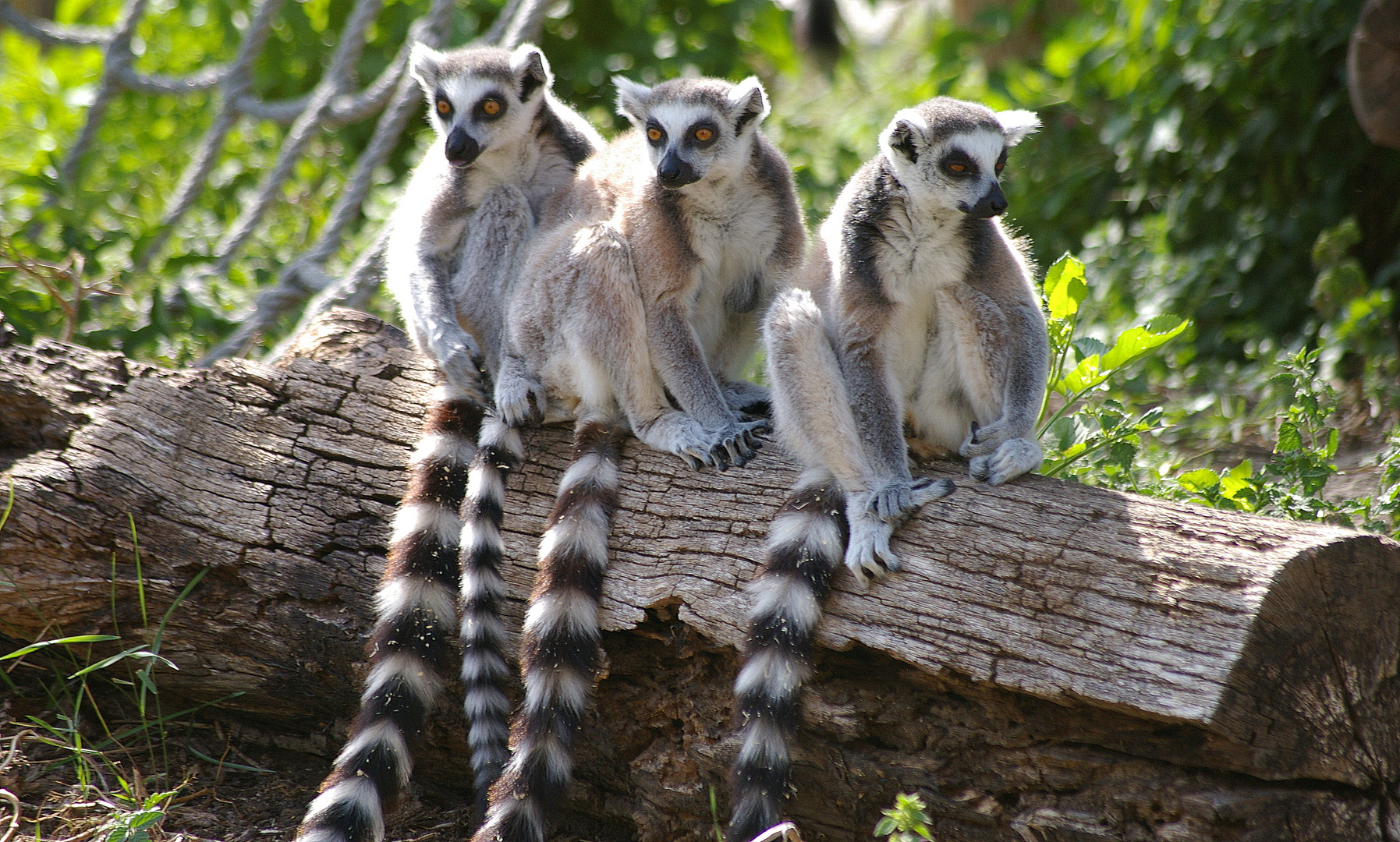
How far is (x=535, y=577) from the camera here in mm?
2896

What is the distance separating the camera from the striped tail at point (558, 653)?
7.75 ft

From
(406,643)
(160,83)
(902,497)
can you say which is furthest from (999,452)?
(160,83)

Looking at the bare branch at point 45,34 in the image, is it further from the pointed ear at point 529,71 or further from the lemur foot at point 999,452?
the lemur foot at point 999,452

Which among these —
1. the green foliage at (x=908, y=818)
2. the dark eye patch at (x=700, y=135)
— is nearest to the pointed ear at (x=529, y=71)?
the dark eye patch at (x=700, y=135)

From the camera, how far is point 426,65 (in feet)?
13.0

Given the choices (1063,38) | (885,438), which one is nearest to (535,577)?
(885,438)

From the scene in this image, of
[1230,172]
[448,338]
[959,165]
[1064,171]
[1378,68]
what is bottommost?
[448,338]

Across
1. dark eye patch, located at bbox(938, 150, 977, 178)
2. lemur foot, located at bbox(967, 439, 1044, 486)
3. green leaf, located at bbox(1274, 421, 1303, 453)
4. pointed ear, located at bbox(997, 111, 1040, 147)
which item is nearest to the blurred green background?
green leaf, located at bbox(1274, 421, 1303, 453)

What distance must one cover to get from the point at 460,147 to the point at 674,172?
90 cm

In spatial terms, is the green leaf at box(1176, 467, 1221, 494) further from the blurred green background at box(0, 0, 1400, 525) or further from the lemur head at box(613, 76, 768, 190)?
the lemur head at box(613, 76, 768, 190)

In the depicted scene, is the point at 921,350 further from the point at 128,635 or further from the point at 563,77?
the point at 563,77

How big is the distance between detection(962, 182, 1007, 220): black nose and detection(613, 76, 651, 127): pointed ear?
1287 millimetres

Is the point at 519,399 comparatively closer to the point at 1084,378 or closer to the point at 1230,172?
the point at 1084,378

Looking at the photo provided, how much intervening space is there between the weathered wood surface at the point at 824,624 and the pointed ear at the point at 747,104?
4.10 ft
